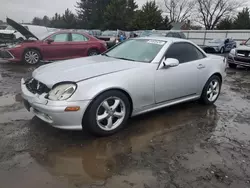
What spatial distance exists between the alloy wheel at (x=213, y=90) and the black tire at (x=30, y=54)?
23.5 feet

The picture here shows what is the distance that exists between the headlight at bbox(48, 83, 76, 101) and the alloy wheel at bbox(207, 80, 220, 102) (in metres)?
2.98

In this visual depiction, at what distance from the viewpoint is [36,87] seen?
349 cm

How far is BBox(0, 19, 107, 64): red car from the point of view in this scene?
941cm

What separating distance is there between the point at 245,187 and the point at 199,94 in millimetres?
2439

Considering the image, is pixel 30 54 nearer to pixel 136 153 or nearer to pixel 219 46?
pixel 136 153

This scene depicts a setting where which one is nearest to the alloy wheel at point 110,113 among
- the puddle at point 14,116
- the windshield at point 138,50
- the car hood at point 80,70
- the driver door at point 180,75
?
the car hood at point 80,70

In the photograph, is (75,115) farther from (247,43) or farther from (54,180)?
(247,43)

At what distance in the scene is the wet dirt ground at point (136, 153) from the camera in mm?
2545

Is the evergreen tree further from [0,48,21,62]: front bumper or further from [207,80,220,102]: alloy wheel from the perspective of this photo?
[207,80,220,102]: alloy wheel

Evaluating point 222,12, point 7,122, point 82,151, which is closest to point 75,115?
point 82,151

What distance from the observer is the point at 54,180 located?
2500 mm

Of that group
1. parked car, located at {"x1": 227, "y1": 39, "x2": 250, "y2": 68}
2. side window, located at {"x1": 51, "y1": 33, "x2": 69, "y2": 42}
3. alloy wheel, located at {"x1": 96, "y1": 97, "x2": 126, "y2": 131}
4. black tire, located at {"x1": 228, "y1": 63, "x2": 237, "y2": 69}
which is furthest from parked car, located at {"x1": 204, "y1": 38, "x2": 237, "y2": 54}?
alloy wheel, located at {"x1": 96, "y1": 97, "x2": 126, "y2": 131}

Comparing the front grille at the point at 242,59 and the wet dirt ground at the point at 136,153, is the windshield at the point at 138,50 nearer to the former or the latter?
the wet dirt ground at the point at 136,153

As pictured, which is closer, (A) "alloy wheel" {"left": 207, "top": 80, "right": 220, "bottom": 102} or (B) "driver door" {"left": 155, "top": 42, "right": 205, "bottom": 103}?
(B) "driver door" {"left": 155, "top": 42, "right": 205, "bottom": 103}
